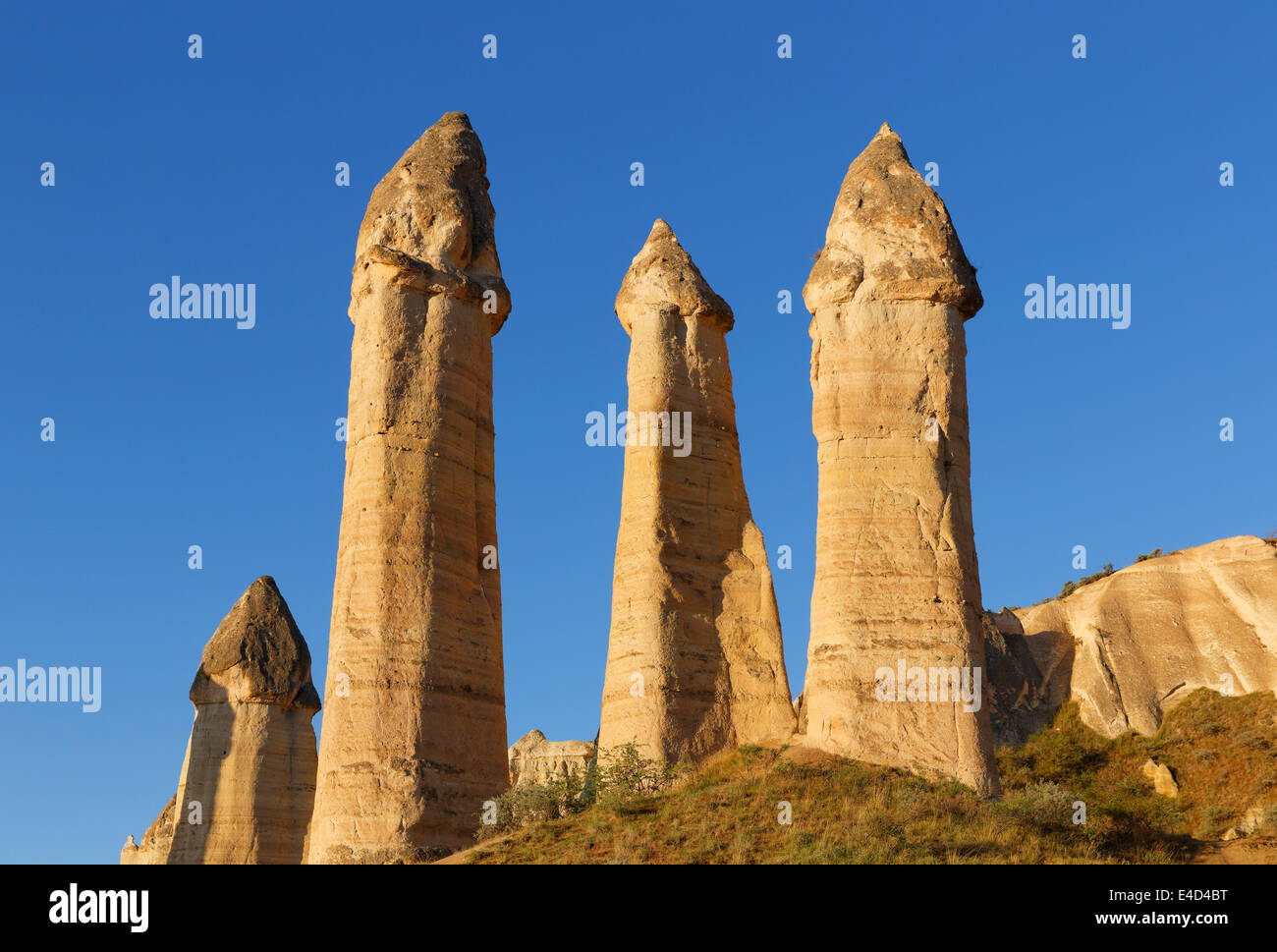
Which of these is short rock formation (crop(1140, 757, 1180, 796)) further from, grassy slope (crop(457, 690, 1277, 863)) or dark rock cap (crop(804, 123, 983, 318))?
dark rock cap (crop(804, 123, 983, 318))

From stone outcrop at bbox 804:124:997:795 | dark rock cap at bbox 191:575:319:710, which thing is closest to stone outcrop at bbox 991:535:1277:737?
stone outcrop at bbox 804:124:997:795

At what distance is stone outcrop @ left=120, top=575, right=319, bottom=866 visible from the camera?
28719mm

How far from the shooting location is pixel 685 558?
23.0 m

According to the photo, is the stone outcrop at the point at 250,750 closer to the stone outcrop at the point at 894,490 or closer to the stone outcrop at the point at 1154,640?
the stone outcrop at the point at 894,490

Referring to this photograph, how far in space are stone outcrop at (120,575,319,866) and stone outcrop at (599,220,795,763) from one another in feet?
31.6

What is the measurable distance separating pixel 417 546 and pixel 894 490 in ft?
22.2

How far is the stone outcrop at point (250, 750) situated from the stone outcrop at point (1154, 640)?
1593 centimetres

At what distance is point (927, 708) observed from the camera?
1991 cm

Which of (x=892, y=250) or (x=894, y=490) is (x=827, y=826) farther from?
A: (x=892, y=250)

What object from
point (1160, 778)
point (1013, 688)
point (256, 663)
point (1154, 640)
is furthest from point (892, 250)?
point (1154, 640)

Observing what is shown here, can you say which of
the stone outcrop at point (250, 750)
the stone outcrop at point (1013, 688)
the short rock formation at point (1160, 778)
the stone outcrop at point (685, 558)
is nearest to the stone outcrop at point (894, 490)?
the stone outcrop at point (685, 558)

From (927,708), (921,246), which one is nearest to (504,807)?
(927,708)

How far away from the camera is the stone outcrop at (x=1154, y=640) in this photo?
33.4m

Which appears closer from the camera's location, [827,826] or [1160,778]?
[827,826]
